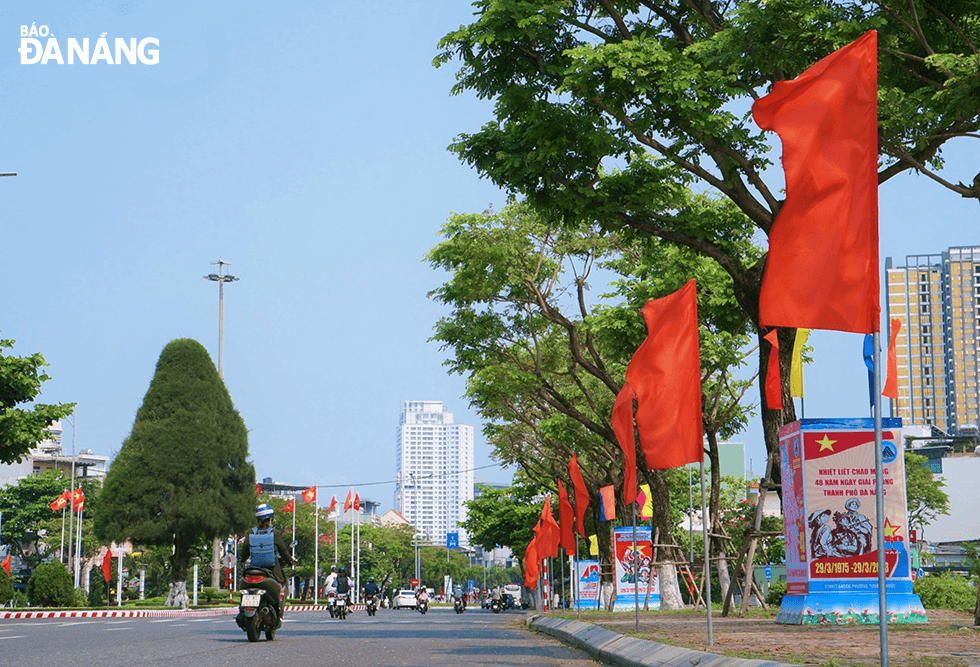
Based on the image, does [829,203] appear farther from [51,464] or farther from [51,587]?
[51,464]

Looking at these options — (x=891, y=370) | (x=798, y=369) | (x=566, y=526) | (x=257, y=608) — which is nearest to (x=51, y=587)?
(x=566, y=526)

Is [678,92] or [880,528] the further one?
[678,92]

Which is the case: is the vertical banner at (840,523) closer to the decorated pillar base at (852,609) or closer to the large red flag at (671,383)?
the decorated pillar base at (852,609)

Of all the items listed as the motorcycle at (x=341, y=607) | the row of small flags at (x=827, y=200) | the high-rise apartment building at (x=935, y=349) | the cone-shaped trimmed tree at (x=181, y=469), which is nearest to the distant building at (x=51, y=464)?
the cone-shaped trimmed tree at (x=181, y=469)

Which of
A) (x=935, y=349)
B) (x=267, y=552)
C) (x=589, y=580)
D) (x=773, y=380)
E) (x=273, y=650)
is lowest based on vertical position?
(x=589, y=580)

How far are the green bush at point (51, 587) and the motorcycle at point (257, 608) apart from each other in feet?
95.6

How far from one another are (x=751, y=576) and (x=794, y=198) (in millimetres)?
14789

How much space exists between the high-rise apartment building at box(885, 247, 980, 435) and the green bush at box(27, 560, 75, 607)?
425 feet

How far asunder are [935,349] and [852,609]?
151m

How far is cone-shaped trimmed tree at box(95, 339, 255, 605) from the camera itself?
49031mm

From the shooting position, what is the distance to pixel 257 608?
1591 centimetres

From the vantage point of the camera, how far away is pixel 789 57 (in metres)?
14.4

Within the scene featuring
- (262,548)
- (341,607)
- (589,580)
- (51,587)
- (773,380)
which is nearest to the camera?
(262,548)

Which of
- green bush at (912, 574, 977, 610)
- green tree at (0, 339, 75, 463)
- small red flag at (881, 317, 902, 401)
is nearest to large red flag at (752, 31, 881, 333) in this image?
green bush at (912, 574, 977, 610)
